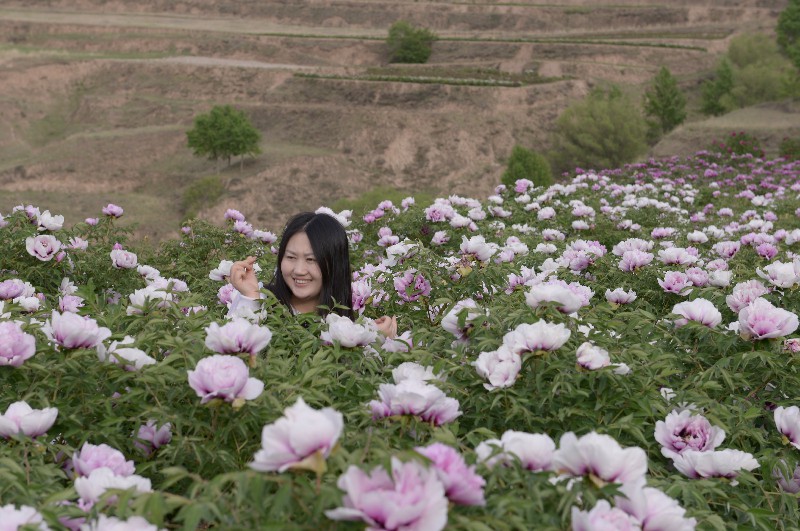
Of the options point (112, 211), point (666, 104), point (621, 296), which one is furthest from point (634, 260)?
point (666, 104)

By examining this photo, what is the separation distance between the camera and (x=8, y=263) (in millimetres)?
5000

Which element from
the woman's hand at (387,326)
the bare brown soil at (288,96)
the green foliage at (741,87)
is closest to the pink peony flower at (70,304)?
the woman's hand at (387,326)

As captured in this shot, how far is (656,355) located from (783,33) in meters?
62.6

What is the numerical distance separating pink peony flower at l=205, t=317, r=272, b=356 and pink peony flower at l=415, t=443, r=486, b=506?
0.80 metres

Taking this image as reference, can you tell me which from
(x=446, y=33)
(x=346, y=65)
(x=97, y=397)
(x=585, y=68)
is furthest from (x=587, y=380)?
(x=446, y=33)

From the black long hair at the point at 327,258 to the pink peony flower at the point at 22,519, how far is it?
2.43 metres

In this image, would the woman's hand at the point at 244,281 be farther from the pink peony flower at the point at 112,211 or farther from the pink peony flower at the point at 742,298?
the pink peony flower at the point at 112,211

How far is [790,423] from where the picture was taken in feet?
8.55

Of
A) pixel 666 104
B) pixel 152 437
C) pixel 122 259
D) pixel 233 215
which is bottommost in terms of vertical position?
pixel 666 104

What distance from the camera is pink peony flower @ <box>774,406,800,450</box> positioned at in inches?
102

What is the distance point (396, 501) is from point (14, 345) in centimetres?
144

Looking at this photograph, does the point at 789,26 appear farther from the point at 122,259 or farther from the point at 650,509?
the point at 650,509

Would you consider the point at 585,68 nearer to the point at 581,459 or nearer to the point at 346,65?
the point at 346,65

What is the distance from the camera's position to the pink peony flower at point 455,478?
147cm
